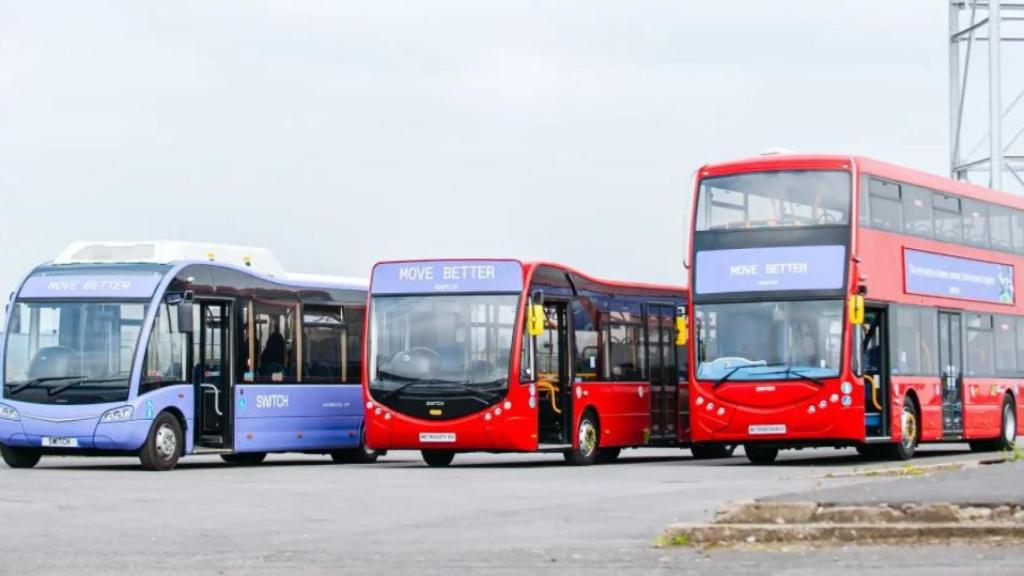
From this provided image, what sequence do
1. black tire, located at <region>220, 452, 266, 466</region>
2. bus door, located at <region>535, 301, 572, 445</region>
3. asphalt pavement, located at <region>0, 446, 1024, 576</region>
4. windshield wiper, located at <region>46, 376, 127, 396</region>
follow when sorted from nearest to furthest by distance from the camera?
1. asphalt pavement, located at <region>0, 446, 1024, 576</region>
2. windshield wiper, located at <region>46, 376, 127, 396</region>
3. bus door, located at <region>535, 301, 572, 445</region>
4. black tire, located at <region>220, 452, 266, 466</region>

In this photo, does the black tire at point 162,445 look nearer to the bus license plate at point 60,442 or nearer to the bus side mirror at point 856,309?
the bus license plate at point 60,442

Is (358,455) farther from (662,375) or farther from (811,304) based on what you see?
(811,304)

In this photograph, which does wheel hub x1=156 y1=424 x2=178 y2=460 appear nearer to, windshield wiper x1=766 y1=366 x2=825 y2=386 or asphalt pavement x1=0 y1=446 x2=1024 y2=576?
asphalt pavement x1=0 y1=446 x2=1024 y2=576

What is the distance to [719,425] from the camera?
27.8 metres

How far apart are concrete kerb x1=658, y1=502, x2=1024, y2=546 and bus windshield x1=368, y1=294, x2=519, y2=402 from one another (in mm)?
13466

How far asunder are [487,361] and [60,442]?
5.80 m

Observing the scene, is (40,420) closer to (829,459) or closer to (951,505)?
(829,459)

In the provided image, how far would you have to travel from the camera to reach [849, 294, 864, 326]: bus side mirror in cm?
2673

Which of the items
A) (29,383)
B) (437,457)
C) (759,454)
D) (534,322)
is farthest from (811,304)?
(29,383)

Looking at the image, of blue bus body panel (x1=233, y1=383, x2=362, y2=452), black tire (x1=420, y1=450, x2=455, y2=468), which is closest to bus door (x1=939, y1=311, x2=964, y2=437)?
black tire (x1=420, y1=450, x2=455, y2=468)

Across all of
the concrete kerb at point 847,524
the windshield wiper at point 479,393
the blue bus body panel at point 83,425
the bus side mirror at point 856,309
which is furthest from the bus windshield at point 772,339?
the concrete kerb at point 847,524

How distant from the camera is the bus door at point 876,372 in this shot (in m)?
28.0

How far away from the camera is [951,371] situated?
30.9 metres

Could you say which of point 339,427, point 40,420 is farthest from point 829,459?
point 40,420
